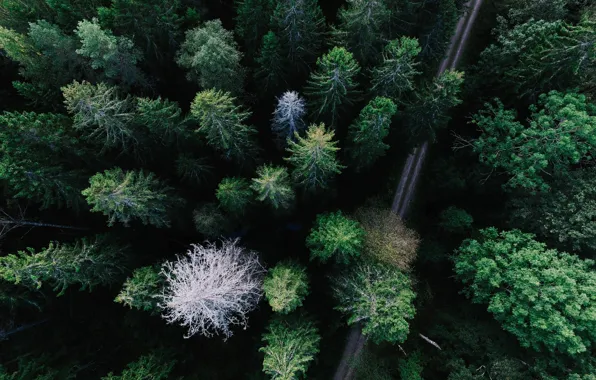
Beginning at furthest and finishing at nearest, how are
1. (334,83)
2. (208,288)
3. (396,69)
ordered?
(396,69) → (334,83) → (208,288)

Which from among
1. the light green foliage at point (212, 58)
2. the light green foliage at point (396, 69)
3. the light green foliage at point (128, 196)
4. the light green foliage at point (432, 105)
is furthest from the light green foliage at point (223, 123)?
the light green foliage at point (432, 105)

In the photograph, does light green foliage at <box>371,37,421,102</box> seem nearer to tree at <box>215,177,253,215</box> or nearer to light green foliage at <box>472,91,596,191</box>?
light green foliage at <box>472,91,596,191</box>

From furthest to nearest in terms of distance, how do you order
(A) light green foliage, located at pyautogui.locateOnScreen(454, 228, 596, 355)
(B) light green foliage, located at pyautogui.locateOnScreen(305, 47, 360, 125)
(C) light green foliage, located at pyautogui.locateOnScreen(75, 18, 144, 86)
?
(A) light green foliage, located at pyautogui.locateOnScreen(454, 228, 596, 355), (B) light green foliage, located at pyautogui.locateOnScreen(305, 47, 360, 125), (C) light green foliage, located at pyautogui.locateOnScreen(75, 18, 144, 86)

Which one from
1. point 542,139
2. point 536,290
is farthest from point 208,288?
point 542,139

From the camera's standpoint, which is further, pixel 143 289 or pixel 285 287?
pixel 143 289

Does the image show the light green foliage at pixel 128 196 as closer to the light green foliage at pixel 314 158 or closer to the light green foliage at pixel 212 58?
the light green foliage at pixel 212 58

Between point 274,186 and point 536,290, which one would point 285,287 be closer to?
point 274,186

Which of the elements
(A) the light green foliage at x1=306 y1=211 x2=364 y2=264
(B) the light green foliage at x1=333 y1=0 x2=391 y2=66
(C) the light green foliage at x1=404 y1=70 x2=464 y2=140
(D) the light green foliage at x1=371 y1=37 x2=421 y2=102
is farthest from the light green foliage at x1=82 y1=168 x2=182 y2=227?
(C) the light green foliage at x1=404 y1=70 x2=464 y2=140

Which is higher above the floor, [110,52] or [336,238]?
[110,52]
